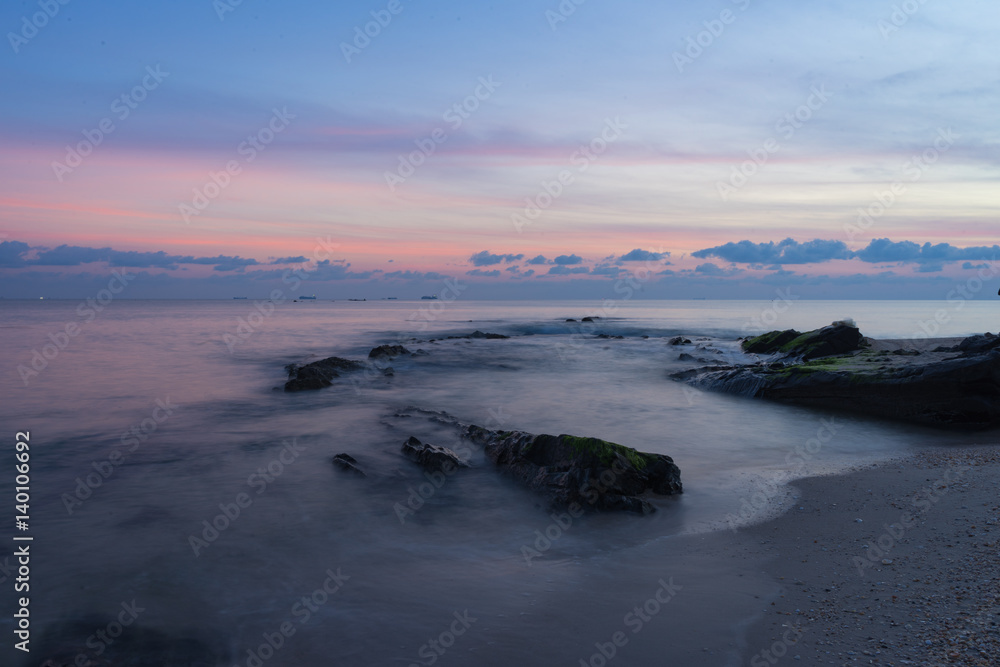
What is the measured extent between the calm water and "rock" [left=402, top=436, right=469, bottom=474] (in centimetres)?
29

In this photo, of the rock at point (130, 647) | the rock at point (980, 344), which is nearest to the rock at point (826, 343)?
the rock at point (980, 344)

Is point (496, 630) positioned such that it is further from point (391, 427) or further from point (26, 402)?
point (26, 402)

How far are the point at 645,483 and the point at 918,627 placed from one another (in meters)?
4.21

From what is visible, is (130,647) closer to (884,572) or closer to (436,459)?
(436,459)

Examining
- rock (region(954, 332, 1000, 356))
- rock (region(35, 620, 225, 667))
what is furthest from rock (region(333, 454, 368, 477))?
rock (region(954, 332, 1000, 356))

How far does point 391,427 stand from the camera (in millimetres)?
13688

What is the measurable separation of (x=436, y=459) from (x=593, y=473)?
3.23 m

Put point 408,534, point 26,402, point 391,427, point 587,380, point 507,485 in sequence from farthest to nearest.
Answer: point 587,380 → point 26,402 → point 391,427 → point 507,485 → point 408,534

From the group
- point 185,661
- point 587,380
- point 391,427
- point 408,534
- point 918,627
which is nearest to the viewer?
point 918,627

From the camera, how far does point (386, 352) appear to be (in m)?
29.8

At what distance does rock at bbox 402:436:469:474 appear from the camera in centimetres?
1014

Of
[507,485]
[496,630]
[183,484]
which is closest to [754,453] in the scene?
[507,485]

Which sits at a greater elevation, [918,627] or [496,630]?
[918,627]

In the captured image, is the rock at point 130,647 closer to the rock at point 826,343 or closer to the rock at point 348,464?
the rock at point 348,464
